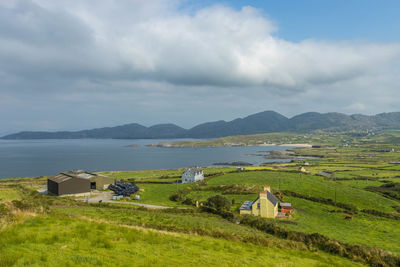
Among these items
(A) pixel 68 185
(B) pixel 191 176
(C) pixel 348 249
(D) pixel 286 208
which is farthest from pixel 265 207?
(A) pixel 68 185

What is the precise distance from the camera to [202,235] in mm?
20656

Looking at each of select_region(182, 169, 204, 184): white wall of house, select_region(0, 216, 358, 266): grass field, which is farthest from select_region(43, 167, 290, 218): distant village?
select_region(0, 216, 358, 266): grass field

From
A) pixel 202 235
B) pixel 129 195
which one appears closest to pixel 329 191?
pixel 129 195

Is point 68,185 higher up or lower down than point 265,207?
higher up

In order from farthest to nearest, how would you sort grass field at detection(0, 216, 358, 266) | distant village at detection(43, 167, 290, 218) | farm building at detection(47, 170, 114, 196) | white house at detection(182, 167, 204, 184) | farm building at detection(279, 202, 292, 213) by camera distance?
white house at detection(182, 167, 204, 184) → farm building at detection(47, 170, 114, 196) → farm building at detection(279, 202, 292, 213) → distant village at detection(43, 167, 290, 218) → grass field at detection(0, 216, 358, 266)

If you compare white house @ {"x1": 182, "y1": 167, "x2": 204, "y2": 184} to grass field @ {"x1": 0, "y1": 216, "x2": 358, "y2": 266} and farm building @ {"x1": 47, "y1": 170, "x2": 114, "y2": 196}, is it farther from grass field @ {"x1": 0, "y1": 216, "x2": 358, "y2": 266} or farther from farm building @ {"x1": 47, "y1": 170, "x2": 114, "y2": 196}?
grass field @ {"x1": 0, "y1": 216, "x2": 358, "y2": 266}

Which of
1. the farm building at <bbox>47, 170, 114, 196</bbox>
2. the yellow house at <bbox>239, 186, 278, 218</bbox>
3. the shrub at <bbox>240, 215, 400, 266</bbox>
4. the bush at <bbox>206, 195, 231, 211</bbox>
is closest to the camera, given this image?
the shrub at <bbox>240, 215, 400, 266</bbox>

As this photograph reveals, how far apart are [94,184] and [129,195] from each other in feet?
50.9

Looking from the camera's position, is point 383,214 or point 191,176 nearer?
point 383,214

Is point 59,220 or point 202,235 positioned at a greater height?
point 59,220

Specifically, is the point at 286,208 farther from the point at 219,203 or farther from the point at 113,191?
the point at 113,191

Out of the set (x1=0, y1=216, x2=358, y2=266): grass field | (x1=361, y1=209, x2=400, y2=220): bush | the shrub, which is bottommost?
(x1=361, y1=209, x2=400, y2=220): bush

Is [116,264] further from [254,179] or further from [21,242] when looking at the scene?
[254,179]

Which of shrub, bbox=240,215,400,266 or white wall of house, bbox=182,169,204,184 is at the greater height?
shrub, bbox=240,215,400,266
